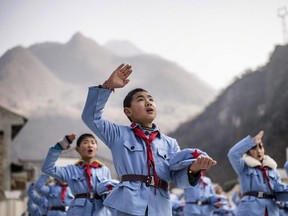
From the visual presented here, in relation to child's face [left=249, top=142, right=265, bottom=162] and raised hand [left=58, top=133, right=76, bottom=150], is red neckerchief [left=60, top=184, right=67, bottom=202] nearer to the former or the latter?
raised hand [left=58, top=133, right=76, bottom=150]

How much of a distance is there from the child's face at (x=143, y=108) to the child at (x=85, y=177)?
264 centimetres

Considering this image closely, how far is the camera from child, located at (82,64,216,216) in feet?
15.0

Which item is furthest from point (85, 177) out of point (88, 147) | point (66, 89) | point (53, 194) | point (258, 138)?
point (66, 89)

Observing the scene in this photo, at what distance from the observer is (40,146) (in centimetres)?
6706

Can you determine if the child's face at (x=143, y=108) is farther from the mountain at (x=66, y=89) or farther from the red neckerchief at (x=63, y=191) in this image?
the mountain at (x=66, y=89)

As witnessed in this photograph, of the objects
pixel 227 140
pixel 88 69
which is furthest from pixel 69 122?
pixel 227 140

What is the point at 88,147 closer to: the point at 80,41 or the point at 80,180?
the point at 80,180

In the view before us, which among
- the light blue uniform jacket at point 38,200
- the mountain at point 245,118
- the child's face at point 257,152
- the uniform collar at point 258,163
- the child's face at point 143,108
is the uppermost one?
the mountain at point 245,118

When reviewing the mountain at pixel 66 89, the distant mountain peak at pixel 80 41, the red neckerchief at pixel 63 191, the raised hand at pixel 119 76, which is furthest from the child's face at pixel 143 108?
the distant mountain peak at pixel 80 41

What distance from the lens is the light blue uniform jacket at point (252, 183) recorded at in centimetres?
744

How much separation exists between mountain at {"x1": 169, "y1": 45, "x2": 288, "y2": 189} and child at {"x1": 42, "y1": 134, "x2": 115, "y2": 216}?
85.8 ft

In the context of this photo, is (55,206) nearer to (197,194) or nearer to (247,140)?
(197,194)

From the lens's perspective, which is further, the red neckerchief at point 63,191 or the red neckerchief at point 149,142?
the red neckerchief at point 63,191

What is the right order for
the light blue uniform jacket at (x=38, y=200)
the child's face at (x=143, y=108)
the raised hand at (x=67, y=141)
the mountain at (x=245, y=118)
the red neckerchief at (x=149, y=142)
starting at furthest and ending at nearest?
the mountain at (x=245, y=118), the light blue uniform jacket at (x=38, y=200), the raised hand at (x=67, y=141), the child's face at (x=143, y=108), the red neckerchief at (x=149, y=142)
